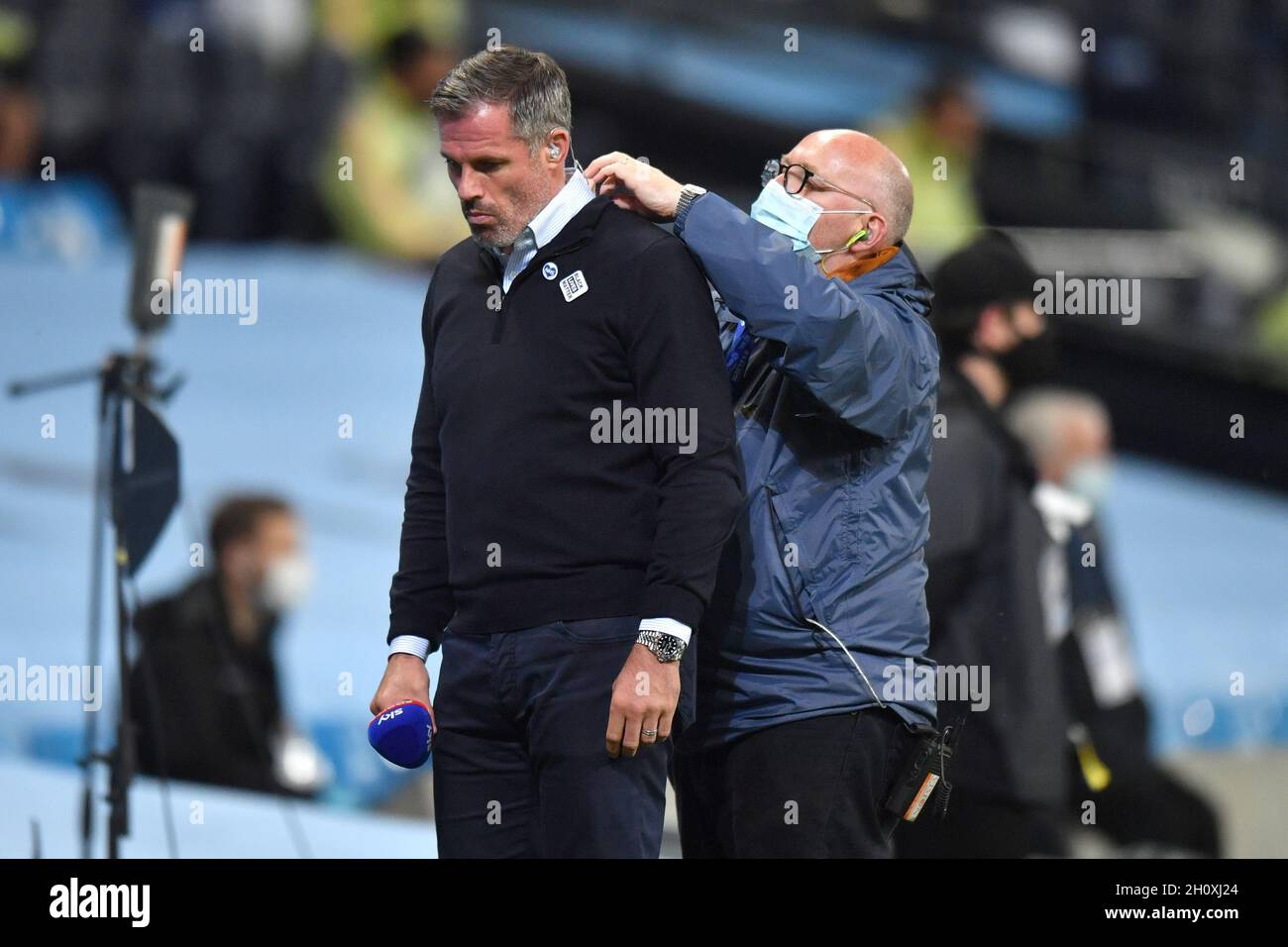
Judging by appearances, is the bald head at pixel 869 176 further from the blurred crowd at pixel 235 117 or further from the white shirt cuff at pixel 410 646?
the blurred crowd at pixel 235 117

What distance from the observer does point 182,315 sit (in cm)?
519

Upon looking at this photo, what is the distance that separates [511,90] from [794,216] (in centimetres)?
47

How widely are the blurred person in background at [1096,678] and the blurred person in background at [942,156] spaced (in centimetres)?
82

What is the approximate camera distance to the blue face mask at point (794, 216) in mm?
2469

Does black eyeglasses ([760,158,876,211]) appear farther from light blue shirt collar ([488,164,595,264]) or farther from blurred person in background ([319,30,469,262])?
blurred person in background ([319,30,469,262])

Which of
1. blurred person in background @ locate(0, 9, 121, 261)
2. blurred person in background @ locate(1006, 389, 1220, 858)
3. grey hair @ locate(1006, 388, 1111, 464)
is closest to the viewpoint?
blurred person in background @ locate(1006, 389, 1220, 858)

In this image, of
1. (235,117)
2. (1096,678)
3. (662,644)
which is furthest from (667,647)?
(235,117)

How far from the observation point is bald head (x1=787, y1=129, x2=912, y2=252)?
8.25ft

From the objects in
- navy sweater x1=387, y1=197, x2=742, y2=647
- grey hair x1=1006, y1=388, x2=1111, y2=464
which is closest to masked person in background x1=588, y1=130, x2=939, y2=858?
navy sweater x1=387, y1=197, x2=742, y2=647

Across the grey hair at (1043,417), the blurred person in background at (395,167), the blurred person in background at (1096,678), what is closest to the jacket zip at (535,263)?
the blurred person in background at (1096,678)

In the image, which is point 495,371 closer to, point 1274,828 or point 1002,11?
point 1274,828

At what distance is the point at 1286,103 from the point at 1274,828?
304cm

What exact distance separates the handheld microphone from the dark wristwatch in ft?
1.12

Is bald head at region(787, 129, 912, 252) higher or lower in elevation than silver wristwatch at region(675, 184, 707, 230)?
higher
